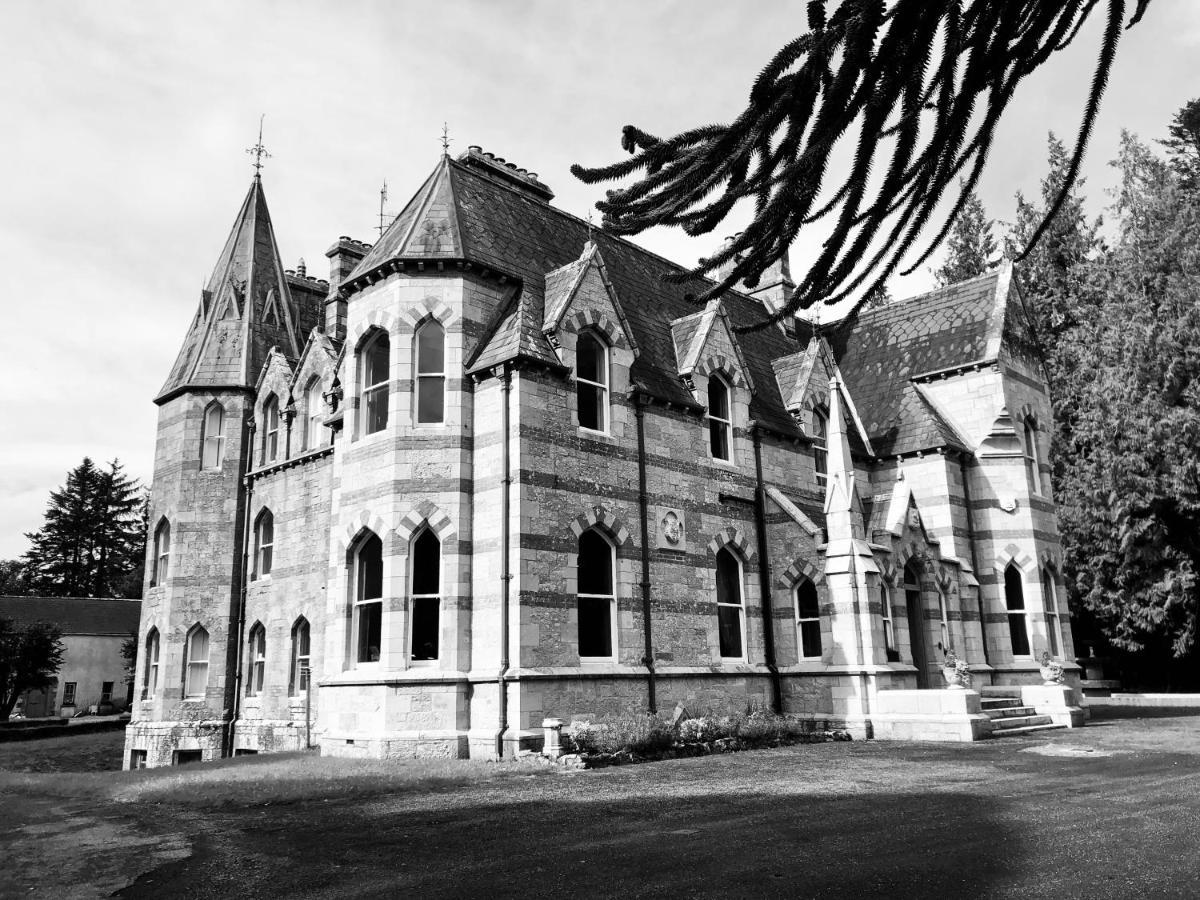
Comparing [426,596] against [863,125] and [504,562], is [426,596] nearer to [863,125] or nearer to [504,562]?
[504,562]

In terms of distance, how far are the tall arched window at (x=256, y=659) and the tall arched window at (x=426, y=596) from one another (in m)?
9.53

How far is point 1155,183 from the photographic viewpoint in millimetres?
32469

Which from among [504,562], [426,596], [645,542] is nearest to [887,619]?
[645,542]

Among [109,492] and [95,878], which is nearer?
[95,878]

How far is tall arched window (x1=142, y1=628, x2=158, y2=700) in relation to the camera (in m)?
25.4

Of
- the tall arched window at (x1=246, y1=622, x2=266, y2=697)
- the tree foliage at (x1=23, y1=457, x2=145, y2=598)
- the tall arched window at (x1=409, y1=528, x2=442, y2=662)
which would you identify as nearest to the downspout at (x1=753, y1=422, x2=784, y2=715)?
the tall arched window at (x1=409, y1=528, x2=442, y2=662)

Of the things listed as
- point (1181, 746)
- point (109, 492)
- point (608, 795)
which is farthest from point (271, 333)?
point (109, 492)

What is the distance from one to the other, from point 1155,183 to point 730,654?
24795 mm

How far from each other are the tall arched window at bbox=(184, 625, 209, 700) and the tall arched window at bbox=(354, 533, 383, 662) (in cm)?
962

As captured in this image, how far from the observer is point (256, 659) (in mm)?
24641

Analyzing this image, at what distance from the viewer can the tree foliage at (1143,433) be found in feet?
95.5

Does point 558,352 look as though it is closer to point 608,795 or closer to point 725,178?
point 608,795

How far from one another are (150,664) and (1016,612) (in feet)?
78.7

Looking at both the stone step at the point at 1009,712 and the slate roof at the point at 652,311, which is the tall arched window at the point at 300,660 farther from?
the stone step at the point at 1009,712
